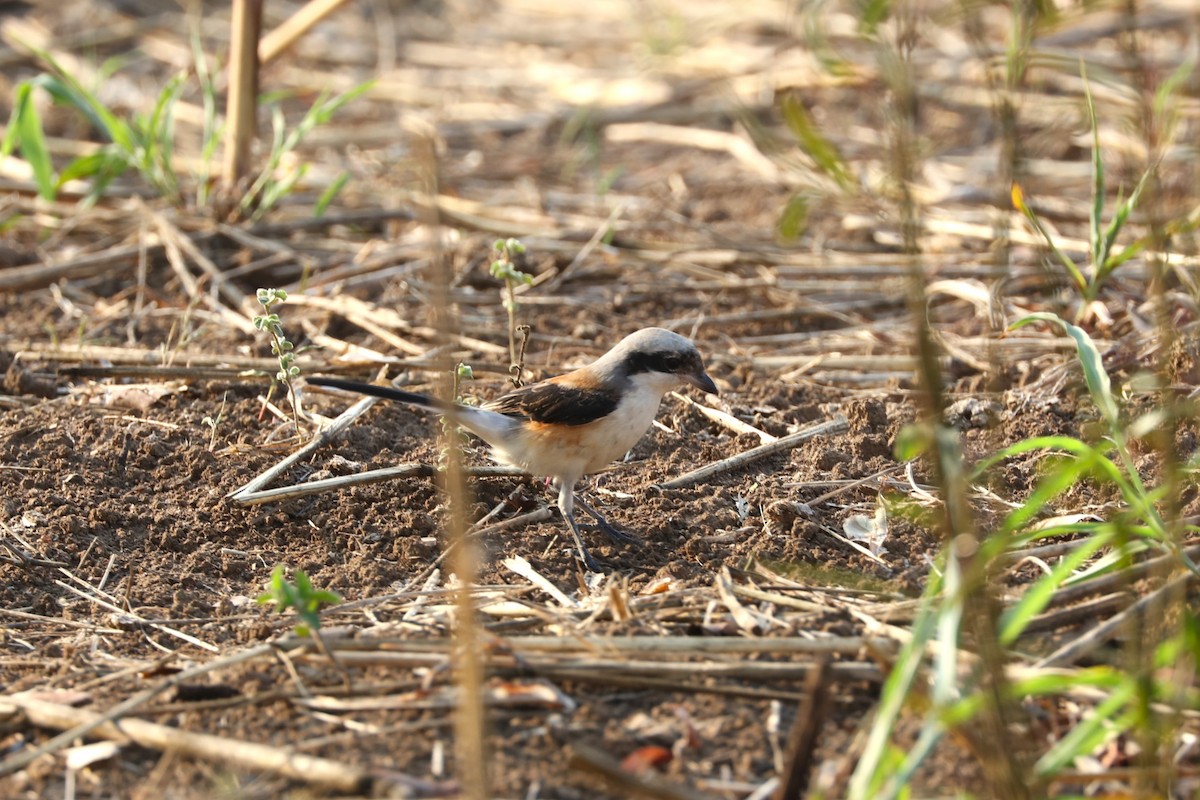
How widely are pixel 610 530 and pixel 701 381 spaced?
0.70 meters

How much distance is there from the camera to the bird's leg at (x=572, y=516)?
13.1 ft

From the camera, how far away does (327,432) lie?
4.68 metres

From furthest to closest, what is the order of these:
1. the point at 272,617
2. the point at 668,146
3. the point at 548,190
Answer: the point at 668,146 < the point at 548,190 < the point at 272,617

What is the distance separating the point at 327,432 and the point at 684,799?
97.3 inches

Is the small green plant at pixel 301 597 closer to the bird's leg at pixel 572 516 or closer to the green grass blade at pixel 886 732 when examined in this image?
the bird's leg at pixel 572 516

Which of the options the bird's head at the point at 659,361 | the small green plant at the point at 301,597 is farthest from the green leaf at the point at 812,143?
the bird's head at the point at 659,361

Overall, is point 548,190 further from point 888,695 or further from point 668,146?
point 888,695

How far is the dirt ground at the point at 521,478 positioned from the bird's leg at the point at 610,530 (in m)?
0.05

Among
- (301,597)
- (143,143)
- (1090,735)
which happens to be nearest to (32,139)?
(143,143)

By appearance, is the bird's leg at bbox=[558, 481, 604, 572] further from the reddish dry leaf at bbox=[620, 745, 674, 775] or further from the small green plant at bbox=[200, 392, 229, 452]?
the small green plant at bbox=[200, 392, 229, 452]

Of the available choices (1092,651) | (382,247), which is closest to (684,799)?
(1092,651)

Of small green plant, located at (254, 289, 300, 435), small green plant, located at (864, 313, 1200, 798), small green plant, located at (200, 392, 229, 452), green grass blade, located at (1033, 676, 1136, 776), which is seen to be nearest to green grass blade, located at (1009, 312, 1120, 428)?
small green plant, located at (864, 313, 1200, 798)

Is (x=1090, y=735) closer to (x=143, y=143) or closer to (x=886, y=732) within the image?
(x=886, y=732)

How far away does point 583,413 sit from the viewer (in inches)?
170
